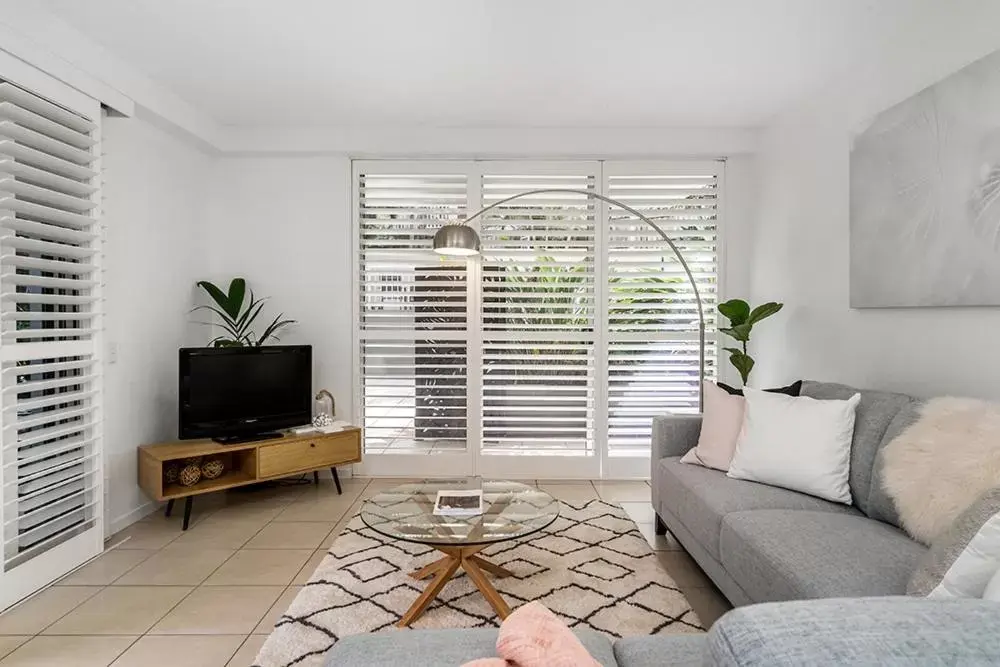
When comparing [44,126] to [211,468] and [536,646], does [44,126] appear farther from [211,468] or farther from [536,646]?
[536,646]

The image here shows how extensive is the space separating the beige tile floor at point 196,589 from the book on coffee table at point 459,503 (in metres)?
0.77

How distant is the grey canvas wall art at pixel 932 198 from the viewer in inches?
82.8

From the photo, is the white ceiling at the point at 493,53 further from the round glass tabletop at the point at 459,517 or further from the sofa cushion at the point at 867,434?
the round glass tabletop at the point at 459,517

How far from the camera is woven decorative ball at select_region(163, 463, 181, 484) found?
3.29m

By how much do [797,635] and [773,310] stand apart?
3.04 m

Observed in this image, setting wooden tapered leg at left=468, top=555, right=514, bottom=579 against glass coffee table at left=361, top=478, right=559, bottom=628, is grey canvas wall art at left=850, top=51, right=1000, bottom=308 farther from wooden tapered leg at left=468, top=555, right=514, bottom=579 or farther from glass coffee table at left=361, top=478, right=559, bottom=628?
wooden tapered leg at left=468, top=555, right=514, bottom=579


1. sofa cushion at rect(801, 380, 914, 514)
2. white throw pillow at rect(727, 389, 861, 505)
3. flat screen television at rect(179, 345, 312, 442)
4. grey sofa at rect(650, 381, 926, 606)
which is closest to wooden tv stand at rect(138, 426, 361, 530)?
flat screen television at rect(179, 345, 312, 442)

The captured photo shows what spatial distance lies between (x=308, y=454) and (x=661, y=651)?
9.53 ft

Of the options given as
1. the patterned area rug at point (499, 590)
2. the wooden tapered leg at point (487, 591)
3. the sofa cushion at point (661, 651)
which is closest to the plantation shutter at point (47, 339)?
the patterned area rug at point (499, 590)

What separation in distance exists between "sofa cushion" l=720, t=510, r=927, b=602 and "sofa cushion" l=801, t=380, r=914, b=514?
156 millimetres

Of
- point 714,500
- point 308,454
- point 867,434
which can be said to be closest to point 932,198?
point 867,434

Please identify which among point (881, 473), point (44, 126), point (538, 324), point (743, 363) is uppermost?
point (44, 126)

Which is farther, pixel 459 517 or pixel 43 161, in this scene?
pixel 43 161

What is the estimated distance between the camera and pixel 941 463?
1.76 meters
